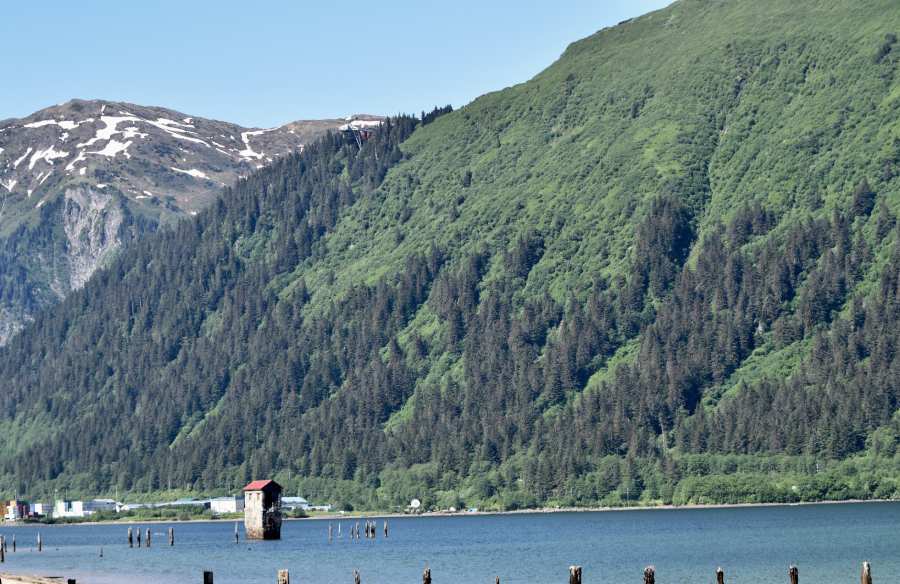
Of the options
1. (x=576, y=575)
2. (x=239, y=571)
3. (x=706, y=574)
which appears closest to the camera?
(x=576, y=575)

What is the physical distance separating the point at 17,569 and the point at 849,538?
91.9m

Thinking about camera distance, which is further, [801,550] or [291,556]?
[291,556]

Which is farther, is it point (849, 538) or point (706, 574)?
point (849, 538)

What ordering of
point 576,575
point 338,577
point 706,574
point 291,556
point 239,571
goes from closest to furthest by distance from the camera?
point 576,575 → point 706,574 → point 338,577 → point 239,571 → point 291,556

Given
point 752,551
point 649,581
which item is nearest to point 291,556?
point 752,551

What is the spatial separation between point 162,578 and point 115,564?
29643mm

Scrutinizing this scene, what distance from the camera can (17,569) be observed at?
184 m

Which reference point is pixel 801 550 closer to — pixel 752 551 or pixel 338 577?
pixel 752 551

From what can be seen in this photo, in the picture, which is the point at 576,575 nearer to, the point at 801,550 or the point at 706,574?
the point at 706,574

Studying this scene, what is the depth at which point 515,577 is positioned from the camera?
155m

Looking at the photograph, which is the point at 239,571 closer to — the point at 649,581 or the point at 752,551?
the point at 752,551

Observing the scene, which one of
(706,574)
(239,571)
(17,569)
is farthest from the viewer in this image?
(17,569)

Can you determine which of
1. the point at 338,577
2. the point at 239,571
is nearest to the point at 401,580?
the point at 338,577

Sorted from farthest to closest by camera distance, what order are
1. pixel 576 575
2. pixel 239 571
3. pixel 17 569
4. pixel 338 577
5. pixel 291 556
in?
pixel 291 556, pixel 17 569, pixel 239 571, pixel 338 577, pixel 576 575
